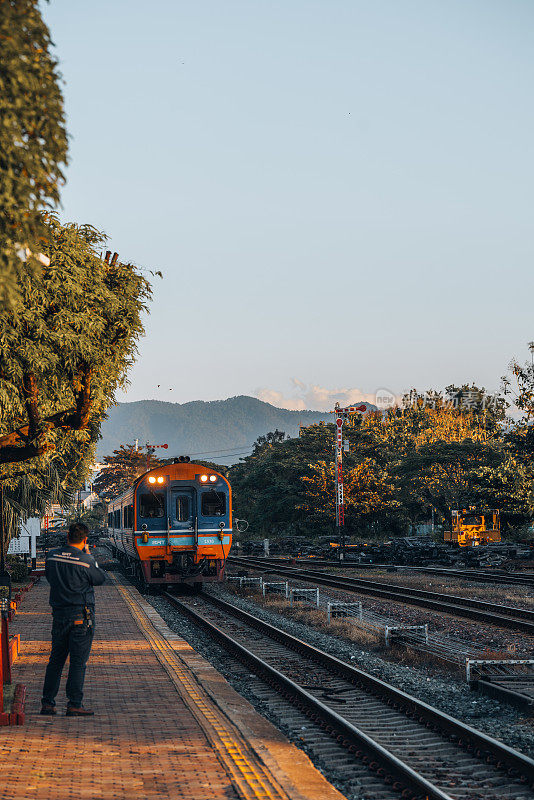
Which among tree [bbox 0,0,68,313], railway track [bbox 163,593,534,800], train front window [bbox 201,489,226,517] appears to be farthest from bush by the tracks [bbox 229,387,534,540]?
tree [bbox 0,0,68,313]

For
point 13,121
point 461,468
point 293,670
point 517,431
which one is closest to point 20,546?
point 293,670

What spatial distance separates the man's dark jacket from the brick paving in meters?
1.17

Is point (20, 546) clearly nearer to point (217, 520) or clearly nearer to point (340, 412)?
point (217, 520)

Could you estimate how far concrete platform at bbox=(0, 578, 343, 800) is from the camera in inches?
268

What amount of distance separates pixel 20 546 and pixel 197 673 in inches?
911

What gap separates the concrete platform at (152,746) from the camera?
6812mm

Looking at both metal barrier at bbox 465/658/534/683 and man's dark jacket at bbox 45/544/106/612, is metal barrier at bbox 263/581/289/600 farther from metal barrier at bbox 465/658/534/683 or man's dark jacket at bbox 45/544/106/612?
man's dark jacket at bbox 45/544/106/612

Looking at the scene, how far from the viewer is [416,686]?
1237 centimetres

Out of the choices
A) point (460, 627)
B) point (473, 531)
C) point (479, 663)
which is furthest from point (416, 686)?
point (473, 531)

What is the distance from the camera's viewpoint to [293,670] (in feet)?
45.5

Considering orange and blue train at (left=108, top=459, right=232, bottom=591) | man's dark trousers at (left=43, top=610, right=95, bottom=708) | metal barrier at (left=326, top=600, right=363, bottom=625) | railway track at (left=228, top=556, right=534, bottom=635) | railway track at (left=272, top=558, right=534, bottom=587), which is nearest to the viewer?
man's dark trousers at (left=43, top=610, right=95, bottom=708)

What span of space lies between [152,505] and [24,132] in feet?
66.9

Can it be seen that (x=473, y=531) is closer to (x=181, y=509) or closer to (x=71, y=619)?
(x=181, y=509)

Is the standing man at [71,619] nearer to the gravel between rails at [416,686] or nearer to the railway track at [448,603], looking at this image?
the gravel between rails at [416,686]
